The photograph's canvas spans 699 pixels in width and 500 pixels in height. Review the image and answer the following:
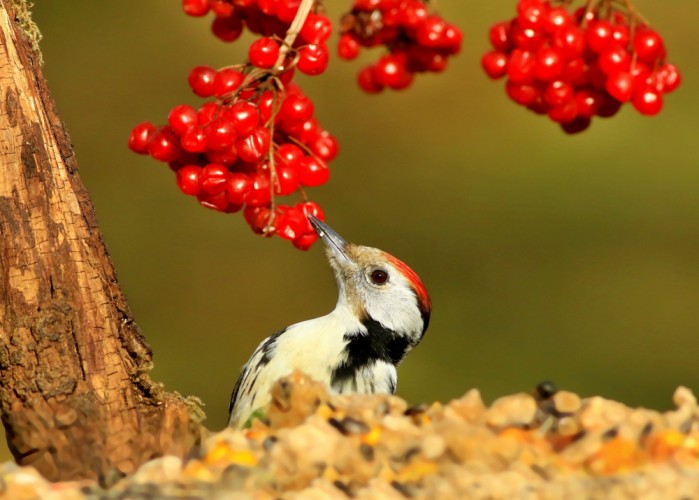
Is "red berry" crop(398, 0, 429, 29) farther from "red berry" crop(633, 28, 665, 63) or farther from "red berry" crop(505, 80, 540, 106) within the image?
"red berry" crop(633, 28, 665, 63)

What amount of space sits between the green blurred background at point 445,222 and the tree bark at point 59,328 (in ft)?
8.25

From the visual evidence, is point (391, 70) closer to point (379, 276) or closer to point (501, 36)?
point (501, 36)

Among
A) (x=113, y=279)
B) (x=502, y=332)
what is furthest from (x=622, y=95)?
(x=502, y=332)

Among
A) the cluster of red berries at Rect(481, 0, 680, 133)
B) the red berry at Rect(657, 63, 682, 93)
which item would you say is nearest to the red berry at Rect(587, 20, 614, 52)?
the cluster of red berries at Rect(481, 0, 680, 133)

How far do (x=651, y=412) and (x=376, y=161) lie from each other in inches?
112

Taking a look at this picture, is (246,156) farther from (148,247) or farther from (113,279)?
(148,247)

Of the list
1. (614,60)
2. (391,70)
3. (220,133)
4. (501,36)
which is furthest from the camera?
(391,70)

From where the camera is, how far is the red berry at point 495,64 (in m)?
1.66

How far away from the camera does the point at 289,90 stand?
1.46 metres

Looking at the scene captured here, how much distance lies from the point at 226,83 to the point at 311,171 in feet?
0.50

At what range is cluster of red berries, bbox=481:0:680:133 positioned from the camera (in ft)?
5.24

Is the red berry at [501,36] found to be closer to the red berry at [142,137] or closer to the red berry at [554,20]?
the red berry at [554,20]

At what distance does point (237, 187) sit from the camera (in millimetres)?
1422

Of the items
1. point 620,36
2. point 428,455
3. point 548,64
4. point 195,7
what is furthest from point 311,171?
point 428,455
